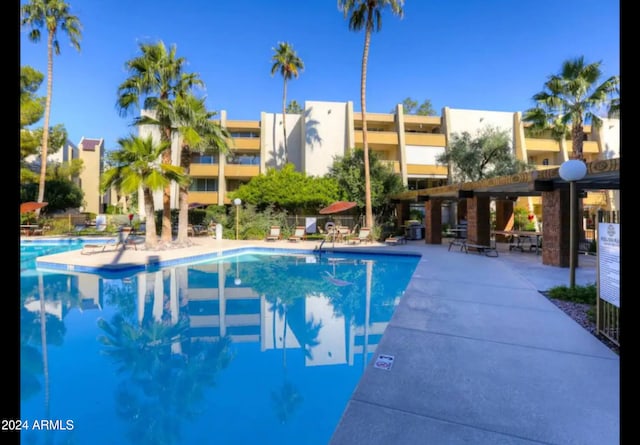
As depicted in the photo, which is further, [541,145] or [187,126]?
[541,145]

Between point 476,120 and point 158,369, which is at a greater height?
point 476,120

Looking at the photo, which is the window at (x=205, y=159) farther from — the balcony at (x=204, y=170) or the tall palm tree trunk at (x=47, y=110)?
the tall palm tree trunk at (x=47, y=110)

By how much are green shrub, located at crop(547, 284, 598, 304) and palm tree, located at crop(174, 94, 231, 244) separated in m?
13.9

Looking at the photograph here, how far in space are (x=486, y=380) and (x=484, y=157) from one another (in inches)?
924

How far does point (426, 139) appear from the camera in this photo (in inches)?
1148

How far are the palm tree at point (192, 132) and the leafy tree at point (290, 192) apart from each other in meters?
6.56

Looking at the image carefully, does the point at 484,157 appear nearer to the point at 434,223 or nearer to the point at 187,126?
the point at 434,223

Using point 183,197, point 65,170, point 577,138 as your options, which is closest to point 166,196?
point 183,197


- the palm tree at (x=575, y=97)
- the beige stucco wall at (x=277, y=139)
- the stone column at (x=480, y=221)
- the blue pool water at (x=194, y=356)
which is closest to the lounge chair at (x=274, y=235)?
the blue pool water at (x=194, y=356)

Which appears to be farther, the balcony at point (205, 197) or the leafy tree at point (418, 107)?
the leafy tree at point (418, 107)

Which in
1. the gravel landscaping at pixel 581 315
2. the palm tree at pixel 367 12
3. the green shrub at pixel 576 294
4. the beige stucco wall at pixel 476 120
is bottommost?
the gravel landscaping at pixel 581 315

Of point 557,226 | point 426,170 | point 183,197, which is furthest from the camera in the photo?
point 426,170

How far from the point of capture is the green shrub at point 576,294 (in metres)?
6.56

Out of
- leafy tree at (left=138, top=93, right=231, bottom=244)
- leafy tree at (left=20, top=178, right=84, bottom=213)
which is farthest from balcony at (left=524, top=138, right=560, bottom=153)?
leafy tree at (left=20, top=178, right=84, bottom=213)
